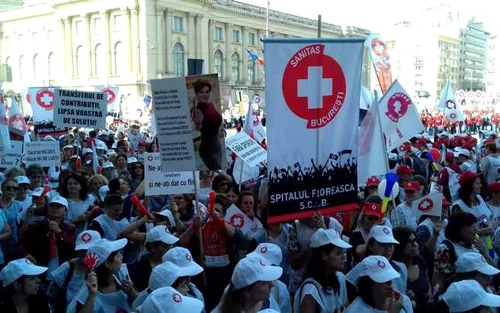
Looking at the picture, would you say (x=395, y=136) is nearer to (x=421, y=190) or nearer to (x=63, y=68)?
(x=421, y=190)

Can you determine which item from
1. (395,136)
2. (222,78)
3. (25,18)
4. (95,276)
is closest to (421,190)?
(395,136)

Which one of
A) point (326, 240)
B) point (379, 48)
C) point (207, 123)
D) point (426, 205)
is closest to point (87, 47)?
point (379, 48)

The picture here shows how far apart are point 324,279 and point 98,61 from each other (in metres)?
62.5

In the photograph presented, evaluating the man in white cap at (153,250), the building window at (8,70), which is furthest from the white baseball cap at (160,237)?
the building window at (8,70)

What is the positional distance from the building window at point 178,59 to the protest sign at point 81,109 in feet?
170

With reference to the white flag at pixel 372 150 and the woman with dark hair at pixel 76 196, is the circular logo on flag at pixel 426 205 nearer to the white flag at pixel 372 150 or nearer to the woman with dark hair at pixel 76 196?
the white flag at pixel 372 150

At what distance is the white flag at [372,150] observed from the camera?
5531 millimetres

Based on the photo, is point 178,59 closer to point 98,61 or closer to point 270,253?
point 98,61

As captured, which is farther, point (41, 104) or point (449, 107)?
point (449, 107)

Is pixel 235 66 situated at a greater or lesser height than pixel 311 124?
greater

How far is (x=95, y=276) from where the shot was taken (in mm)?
3430

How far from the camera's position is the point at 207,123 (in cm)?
498

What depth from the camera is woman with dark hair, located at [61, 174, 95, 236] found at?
5.95 metres

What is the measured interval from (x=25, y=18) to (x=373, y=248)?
73518 millimetres
